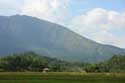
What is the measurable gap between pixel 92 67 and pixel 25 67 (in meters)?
23.2

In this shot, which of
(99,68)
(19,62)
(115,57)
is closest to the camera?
(99,68)

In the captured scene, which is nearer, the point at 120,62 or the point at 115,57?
the point at 120,62

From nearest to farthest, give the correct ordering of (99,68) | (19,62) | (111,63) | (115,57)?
(99,68) → (19,62) → (111,63) → (115,57)

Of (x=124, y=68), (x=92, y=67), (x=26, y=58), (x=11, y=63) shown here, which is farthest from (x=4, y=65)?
(x=124, y=68)

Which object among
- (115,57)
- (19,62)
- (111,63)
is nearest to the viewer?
(19,62)

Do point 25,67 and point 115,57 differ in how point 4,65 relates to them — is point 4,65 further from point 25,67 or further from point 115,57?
point 115,57

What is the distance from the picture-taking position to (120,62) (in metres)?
142

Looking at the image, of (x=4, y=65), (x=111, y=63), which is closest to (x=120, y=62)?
(x=111, y=63)

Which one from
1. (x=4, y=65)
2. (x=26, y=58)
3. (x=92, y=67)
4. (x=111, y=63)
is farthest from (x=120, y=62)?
(x=4, y=65)

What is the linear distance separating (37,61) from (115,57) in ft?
138

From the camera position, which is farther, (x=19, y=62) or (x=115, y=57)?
(x=115, y=57)

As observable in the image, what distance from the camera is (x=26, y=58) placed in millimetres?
128750

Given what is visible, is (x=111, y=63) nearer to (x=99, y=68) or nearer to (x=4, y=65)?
(x=99, y=68)

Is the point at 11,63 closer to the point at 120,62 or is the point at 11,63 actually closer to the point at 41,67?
the point at 41,67
